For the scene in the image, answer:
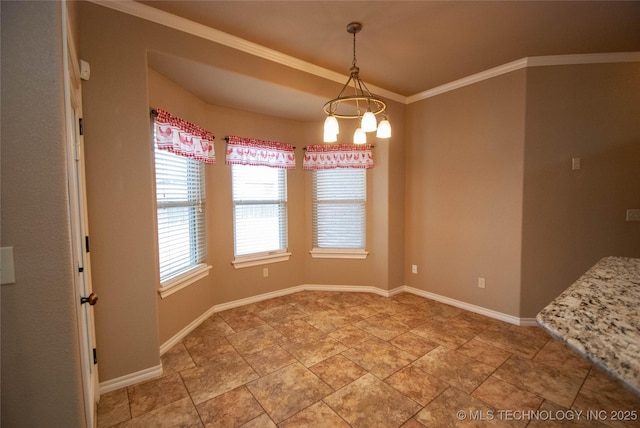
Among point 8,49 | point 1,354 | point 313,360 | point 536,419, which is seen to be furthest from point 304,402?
point 8,49

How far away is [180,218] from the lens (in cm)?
276

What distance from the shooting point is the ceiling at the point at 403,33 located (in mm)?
2033

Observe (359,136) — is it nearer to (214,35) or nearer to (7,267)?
(214,35)

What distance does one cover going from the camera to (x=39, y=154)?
39.0 inches

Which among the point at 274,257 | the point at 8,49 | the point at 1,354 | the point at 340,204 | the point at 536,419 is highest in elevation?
the point at 8,49

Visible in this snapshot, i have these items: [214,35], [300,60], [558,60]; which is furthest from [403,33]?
[558,60]

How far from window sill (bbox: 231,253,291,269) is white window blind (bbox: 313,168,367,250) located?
517 mm

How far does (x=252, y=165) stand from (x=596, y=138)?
3584 mm

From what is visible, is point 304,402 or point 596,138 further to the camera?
point 596,138

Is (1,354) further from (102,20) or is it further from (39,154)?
(102,20)

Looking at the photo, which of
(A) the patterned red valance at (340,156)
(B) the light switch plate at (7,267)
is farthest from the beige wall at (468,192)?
(B) the light switch plate at (7,267)

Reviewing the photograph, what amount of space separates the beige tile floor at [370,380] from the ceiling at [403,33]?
2427 mm

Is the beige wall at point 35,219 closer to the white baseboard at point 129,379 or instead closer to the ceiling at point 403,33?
the white baseboard at point 129,379

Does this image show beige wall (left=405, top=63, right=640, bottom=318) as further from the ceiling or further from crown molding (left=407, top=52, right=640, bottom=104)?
the ceiling
